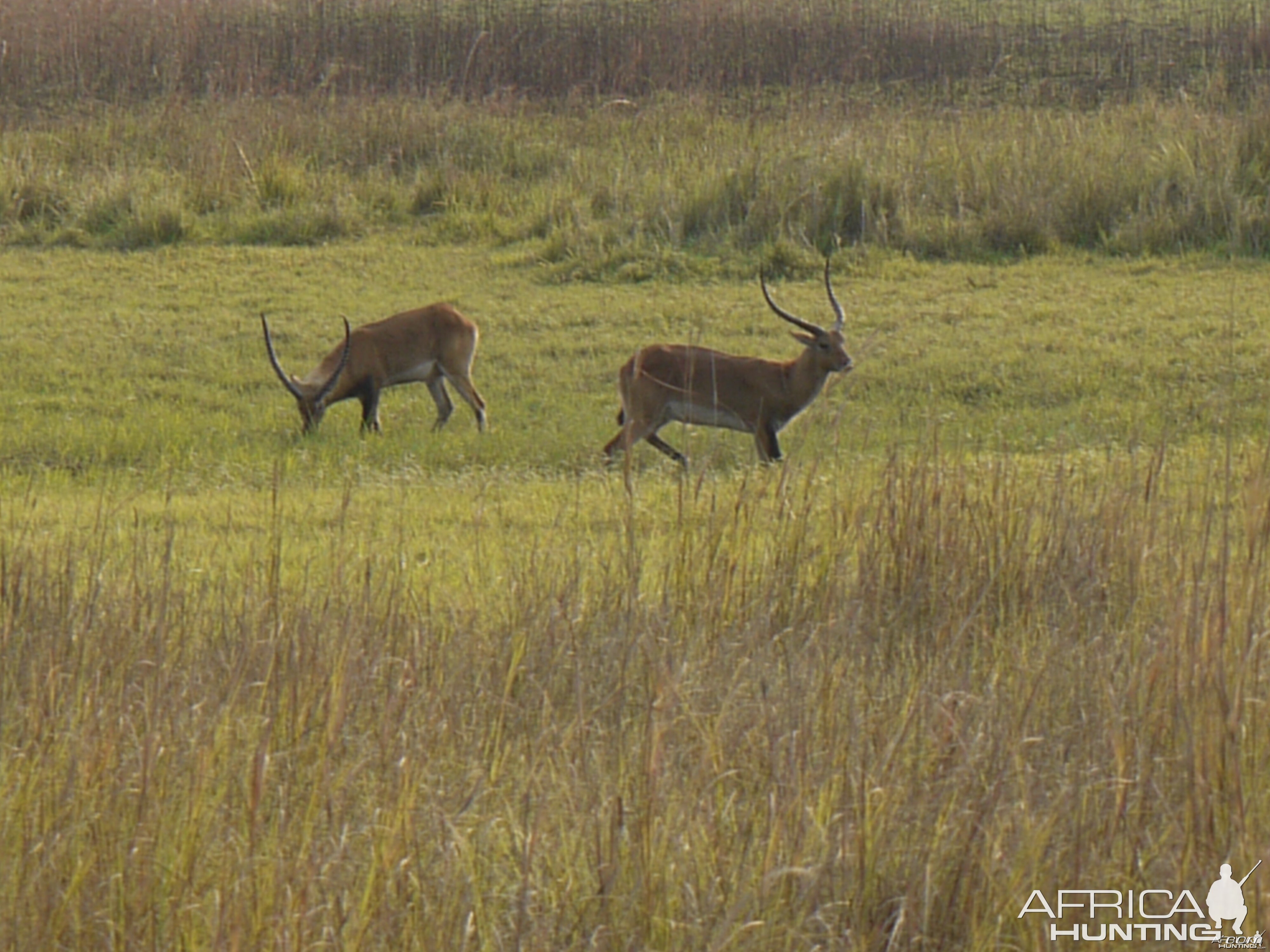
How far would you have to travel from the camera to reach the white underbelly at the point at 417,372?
9250 millimetres

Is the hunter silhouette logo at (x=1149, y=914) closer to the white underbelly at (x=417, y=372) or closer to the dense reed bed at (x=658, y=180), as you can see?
the white underbelly at (x=417, y=372)

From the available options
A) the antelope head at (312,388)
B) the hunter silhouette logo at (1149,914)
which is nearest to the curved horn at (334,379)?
the antelope head at (312,388)

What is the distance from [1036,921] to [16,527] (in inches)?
160

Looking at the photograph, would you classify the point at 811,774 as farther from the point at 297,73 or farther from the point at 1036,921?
the point at 297,73

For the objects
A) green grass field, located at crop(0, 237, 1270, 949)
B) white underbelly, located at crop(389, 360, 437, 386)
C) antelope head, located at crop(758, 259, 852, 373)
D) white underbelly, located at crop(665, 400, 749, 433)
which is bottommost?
white underbelly, located at crop(389, 360, 437, 386)

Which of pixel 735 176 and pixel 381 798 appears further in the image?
pixel 735 176

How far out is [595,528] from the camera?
587 centimetres

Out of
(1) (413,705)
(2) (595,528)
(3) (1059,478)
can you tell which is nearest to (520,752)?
(1) (413,705)

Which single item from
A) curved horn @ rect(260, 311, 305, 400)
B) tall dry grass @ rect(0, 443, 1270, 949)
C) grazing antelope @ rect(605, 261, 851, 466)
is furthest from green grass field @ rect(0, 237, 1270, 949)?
curved horn @ rect(260, 311, 305, 400)

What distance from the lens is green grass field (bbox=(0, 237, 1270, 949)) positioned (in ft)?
9.68

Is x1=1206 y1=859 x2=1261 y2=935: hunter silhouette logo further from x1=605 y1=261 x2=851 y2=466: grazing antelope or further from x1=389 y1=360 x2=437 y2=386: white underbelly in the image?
x1=389 y1=360 x2=437 y2=386: white underbelly

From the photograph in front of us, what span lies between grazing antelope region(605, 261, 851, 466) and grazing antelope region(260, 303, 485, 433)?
1.15m

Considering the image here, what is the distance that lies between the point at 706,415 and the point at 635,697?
14.3 feet

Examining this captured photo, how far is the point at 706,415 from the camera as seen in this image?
320 inches
